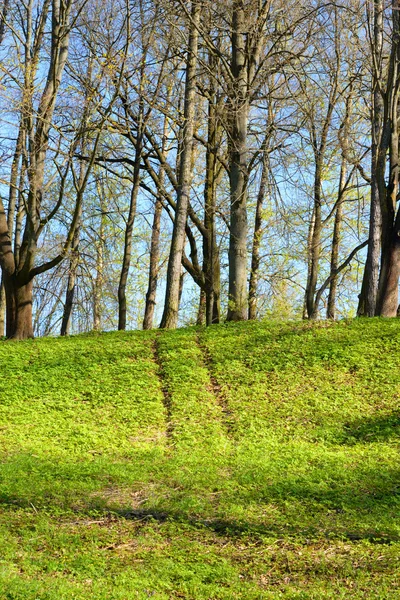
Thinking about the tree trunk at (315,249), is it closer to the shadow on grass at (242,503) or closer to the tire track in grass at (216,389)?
the tire track in grass at (216,389)

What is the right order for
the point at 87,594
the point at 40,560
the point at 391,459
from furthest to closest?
the point at 391,459, the point at 40,560, the point at 87,594

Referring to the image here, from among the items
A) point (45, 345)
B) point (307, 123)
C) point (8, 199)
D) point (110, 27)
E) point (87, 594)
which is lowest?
point (87, 594)

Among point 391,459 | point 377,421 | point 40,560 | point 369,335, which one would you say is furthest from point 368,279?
point 40,560

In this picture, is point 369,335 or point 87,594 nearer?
point 87,594

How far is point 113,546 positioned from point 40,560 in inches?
25.4

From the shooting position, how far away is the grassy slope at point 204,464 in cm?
531

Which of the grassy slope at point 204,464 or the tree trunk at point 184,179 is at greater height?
the tree trunk at point 184,179

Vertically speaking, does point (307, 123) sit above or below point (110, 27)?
below

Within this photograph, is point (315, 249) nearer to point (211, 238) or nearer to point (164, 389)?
point (211, 238)

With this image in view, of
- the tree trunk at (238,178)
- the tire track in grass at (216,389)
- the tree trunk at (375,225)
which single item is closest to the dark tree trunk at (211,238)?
the tree trunk at (238,178)

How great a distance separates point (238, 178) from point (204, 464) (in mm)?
7562

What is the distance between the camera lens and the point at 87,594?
484 centimetres

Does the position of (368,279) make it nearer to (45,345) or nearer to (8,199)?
(45,345)

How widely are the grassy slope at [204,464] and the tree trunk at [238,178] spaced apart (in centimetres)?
85
